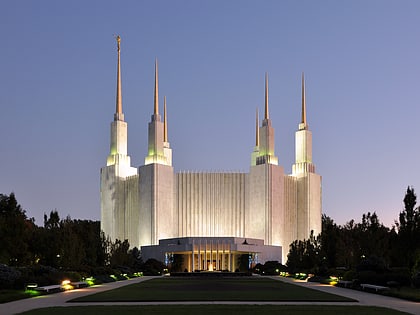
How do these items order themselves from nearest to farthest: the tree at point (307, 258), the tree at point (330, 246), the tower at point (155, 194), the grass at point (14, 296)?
the grass at point (14, 296), the tree at point (330, 246), the tree at point (307, 258), the tower at point (155, 194)

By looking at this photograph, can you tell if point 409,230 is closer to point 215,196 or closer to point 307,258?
point 307,258

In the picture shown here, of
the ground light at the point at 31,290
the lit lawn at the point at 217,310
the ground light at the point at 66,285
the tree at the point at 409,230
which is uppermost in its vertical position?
the tree at the point at 409,230

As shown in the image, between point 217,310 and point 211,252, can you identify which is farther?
point 211,252

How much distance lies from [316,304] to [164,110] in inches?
2914

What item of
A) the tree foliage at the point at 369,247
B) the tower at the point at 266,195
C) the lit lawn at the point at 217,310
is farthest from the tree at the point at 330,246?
the lit lawn at the point at 217,310

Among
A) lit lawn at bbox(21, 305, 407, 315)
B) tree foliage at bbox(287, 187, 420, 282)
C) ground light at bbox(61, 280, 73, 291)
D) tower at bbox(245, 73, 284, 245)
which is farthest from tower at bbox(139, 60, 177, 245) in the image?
lit lawn at bbox(21, 305, 407, 315)

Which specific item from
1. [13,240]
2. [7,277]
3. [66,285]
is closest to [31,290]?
[7,277]

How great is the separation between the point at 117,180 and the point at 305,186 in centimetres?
2363

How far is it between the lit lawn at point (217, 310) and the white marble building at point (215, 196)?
61.9 meters

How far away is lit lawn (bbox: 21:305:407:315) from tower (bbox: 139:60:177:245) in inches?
2385

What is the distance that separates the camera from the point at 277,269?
6519cm

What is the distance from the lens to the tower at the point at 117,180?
83.8 m

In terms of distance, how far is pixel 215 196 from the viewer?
84.4 metres

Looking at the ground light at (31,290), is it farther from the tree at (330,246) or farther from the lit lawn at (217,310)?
the tree at (330,246)
